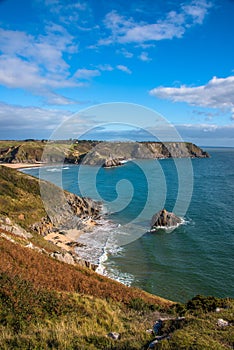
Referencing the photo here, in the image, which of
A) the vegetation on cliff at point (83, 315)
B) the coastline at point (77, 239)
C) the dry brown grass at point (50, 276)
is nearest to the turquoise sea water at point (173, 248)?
the coastline at point (77, 239)

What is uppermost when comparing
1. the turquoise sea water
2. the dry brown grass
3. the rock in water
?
the dry brown grass

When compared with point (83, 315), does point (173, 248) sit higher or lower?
lower

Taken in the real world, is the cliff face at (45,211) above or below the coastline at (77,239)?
above

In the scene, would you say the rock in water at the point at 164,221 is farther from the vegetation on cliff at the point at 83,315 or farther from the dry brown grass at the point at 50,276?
the dry brown grass at the point at 50,276

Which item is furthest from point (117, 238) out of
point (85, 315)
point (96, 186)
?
point (96, 186)

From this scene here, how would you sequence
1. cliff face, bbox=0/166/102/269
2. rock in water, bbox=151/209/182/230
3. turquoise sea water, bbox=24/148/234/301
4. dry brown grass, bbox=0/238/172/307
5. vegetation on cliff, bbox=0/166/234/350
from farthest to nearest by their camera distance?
rock in water, bbox=151/209/182/230, cliff face, bbox=0/166/102/269, turquoise sea water, bbox=24/148/234/301, dry brown grass, bbox=0/238/172/307, vegetation on cliff, bbox=0/166/234/350

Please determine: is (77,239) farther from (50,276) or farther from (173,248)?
(50,276)

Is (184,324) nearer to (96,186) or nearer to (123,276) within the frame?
(123,276)

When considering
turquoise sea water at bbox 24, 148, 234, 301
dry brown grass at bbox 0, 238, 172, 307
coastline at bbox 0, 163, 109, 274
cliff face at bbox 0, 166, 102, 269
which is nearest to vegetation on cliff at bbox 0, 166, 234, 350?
dry brown grass at bbox 0, 238, 172, 307

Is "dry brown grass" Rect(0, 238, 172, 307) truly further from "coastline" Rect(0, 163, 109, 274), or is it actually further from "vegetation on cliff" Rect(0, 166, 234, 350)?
"coastline" Rect(0, 163, 109, 274)

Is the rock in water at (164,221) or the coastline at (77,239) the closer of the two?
the coastline at (77,239)

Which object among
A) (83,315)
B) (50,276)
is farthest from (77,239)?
(83,315)
